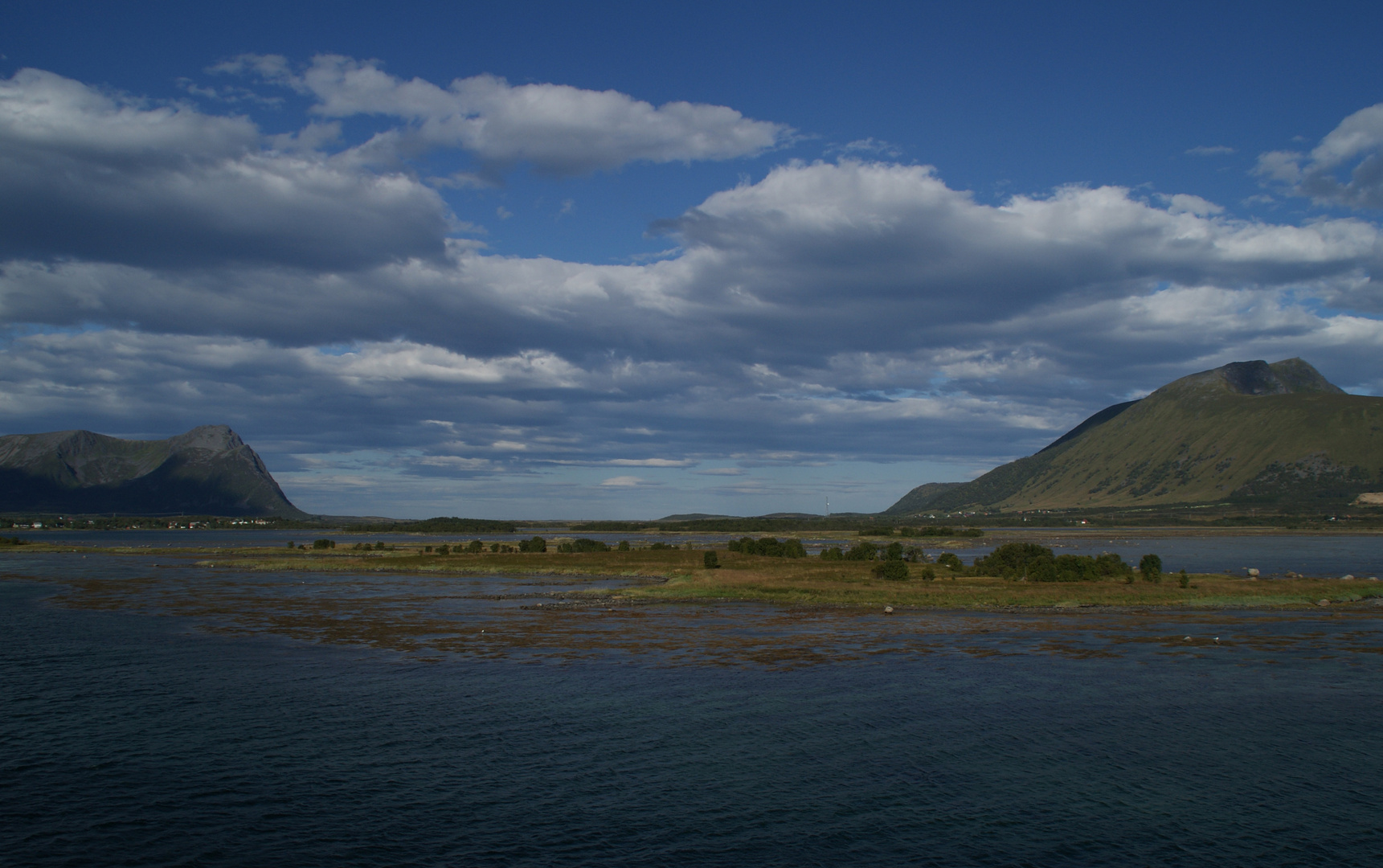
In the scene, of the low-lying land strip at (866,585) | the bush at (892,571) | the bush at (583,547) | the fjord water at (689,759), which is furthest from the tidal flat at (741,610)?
the bush at (583,547)

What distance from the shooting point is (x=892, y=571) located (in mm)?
95875

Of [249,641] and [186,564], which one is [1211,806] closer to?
[249,641]

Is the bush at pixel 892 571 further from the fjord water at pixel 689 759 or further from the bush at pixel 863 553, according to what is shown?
the fjord water at pixel 689 759

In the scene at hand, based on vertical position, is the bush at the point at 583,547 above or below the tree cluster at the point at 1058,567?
below

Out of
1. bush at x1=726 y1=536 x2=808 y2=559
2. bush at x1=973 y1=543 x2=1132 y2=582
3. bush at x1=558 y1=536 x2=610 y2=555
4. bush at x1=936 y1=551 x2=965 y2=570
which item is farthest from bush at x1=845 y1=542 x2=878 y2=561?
bush at x1=558 y1=536 x2=610 y2=555

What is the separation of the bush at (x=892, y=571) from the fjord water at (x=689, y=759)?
1696 inches

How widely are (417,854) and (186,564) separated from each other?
475ft

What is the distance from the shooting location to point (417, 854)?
843 inches

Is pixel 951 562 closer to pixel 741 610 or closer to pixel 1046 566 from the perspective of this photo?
pixel 1046 566

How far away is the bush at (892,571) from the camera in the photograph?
310ft

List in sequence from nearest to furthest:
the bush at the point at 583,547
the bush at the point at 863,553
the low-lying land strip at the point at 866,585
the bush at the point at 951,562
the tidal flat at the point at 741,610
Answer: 1. the tidal flat at the point at 741,610
2. the low-lying land strip at the point at 866,585
3. the bush at the point at 951,562
4. the bush at the point at 863,553
5. the bush at the point at 583,547

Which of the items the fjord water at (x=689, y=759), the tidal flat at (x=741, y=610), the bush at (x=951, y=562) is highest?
the bush at (x=951, y=562)

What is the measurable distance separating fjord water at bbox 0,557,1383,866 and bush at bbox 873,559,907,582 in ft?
141

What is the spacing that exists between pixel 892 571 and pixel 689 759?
7034 centimetres
